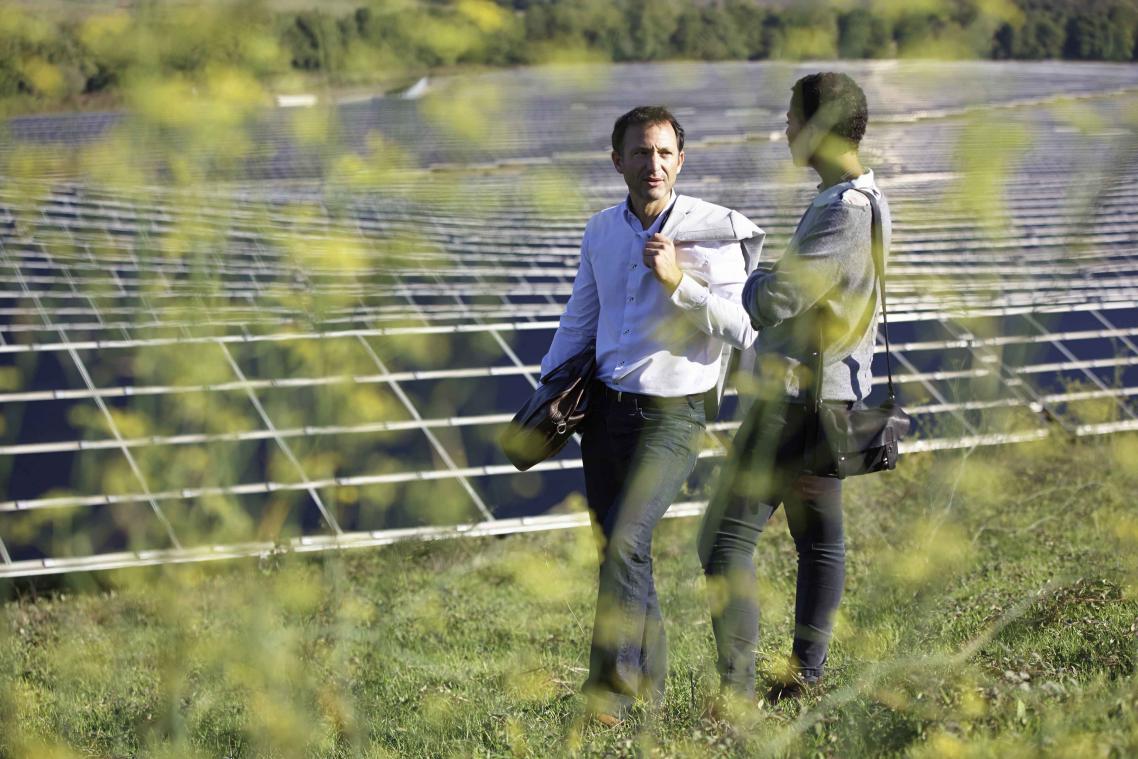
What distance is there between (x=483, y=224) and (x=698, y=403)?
23.1 feet

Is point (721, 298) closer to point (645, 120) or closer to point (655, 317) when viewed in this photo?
point (655, 317)

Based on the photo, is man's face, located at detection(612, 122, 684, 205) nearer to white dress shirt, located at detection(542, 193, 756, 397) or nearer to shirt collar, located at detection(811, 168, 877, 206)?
white dress shirt, located at detection(542, 193, 756, 397)

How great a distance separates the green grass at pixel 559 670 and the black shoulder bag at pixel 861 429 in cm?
18

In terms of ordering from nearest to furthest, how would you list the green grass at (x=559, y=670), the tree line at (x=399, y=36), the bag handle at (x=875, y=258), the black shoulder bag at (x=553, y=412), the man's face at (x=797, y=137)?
the tree line at (x=399, y=36) → the green grass at (x=559, y=670) → the man's face at (x=797, y=137) → the bag handle at (x=875, y=258) → the black shoulder bag at (x=553, y=412)

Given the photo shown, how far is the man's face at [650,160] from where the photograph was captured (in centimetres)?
328

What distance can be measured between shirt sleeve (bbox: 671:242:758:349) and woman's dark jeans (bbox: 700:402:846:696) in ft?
0.67

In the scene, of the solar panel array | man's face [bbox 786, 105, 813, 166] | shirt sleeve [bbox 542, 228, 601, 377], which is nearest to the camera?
the solar panel array

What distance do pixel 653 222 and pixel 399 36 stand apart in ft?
3.46

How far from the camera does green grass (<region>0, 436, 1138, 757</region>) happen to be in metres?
2.68

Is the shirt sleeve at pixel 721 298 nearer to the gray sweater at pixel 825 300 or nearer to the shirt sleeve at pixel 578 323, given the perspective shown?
the gray sweater at pixel 825 300

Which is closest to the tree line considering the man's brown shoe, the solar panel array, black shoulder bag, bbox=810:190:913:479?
the solar panel array

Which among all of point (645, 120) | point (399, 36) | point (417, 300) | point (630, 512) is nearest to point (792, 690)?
point (630, 512)

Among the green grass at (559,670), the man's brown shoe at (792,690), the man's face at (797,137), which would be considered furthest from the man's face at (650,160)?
the man's brown shoe at (792,690)

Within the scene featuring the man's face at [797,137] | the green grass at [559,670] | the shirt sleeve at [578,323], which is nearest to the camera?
the green grass at [559,670]
